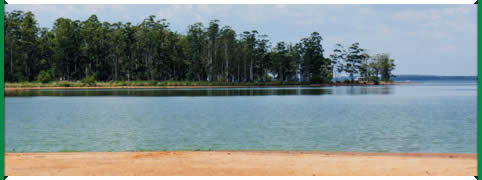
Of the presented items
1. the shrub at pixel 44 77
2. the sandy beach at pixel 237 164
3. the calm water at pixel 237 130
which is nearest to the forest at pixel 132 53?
the shrub at pixel 44 77

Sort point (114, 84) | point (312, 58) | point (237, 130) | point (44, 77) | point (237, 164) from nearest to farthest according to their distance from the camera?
point (237, 164), point (237, 130), point (44, 77), point (114, 84), point (312, 58)

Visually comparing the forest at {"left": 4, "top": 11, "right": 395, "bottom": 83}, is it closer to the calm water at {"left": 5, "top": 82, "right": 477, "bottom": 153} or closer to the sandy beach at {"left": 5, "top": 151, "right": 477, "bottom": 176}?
the calm water at {"left": 5, "top": 82, "right": 477, "bottom": 153}

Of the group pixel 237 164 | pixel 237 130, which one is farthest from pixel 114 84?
pixel 237 164

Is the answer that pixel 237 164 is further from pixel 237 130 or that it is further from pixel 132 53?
pixel 132 53

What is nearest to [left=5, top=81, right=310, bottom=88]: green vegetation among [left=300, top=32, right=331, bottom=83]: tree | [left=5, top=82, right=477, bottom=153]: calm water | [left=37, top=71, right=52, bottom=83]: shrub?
[left=37, top=71, right=52, bottom=83]: shrub

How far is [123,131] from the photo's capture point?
22734mm

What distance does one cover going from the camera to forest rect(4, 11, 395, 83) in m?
84.4

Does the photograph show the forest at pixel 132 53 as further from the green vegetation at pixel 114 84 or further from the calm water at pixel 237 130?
the calm water at pixel 237 130

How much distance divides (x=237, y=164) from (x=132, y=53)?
85.1m

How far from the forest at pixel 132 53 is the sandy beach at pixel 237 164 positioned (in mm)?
72128

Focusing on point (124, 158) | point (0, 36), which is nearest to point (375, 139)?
point (124, 158)

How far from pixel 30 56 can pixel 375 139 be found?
77800 millimetres

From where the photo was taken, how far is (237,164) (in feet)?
32.7

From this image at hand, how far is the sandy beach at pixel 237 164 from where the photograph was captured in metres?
8.95
